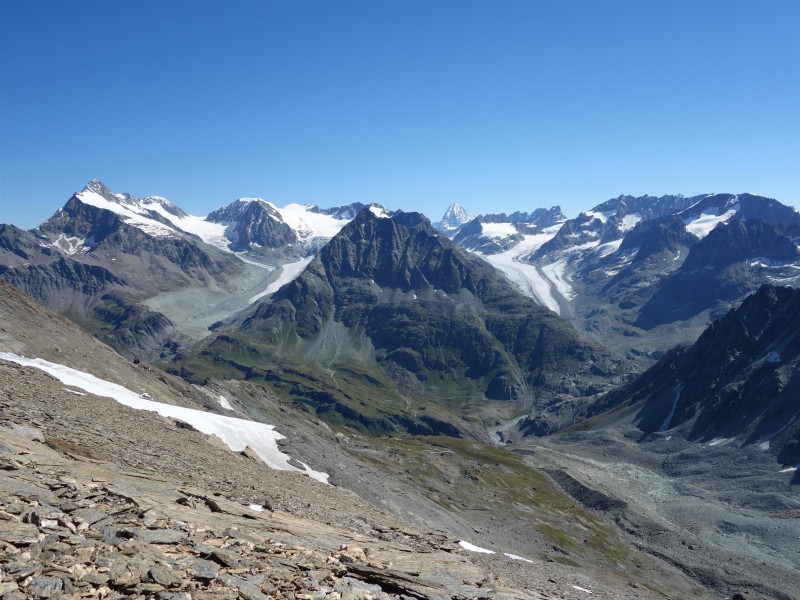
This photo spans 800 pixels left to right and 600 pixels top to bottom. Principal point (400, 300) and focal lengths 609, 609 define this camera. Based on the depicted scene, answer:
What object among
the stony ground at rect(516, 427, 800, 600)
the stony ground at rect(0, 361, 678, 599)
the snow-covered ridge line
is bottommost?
the stony ground at rect(516, 427, 800, 600)

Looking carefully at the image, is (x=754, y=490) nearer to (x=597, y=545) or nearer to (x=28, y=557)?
(x=597, y=545)

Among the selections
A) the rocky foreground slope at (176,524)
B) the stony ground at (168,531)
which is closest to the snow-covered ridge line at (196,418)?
the rocky foreground slope at (176,524)

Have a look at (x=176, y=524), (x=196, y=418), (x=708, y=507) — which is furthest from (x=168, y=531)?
(x=708, y=507)

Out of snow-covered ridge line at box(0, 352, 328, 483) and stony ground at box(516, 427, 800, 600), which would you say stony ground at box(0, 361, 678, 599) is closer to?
snow-covered ridge line at box(0, 352, 328, 483)

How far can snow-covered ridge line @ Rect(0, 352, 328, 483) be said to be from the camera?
57.2 metres

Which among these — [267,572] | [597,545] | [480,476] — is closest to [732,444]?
[480,476]

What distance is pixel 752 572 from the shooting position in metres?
97.1

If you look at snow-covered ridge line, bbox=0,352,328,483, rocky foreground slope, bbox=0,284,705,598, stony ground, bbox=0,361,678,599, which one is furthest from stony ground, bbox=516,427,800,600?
stony ground, bbox=0,361,678,599

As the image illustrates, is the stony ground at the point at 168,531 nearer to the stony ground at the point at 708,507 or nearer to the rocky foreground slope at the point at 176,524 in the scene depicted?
the rocky foreground slope at the point at 176,524

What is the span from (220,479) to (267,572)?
19.9 metres

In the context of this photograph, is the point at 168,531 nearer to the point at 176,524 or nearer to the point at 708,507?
the point at 176,524

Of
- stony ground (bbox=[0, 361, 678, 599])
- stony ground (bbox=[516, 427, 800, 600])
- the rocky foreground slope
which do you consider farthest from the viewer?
stony ground (bbox=[516, 427, 800, 600])

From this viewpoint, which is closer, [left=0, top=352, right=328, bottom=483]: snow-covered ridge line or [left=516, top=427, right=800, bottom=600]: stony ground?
[left=0, top=352, right=328, bottom=483]: snow-covered ridge line

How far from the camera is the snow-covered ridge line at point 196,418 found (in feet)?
188
